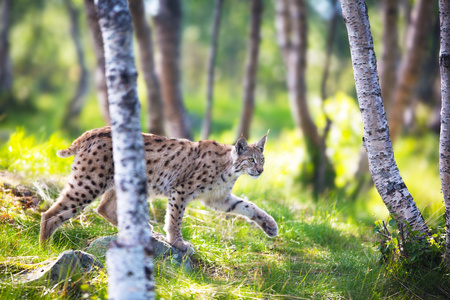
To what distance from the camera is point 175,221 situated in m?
5.07

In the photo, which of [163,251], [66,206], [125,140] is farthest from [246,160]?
[125,140]

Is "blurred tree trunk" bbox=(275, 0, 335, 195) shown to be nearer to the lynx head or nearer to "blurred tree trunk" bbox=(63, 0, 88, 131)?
the lynx head

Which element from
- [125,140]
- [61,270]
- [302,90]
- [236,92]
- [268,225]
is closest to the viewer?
[125,140]

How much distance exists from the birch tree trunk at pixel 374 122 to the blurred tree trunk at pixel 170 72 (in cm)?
592

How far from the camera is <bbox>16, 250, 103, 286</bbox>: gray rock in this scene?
12.0 feet

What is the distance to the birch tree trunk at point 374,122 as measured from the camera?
14.4 ft

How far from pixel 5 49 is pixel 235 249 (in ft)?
59.8

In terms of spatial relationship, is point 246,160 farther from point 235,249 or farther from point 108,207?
point 108,207

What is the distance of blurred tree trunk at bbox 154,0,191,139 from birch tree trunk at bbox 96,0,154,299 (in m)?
6.79

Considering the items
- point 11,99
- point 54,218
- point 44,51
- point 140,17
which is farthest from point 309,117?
point 44,51

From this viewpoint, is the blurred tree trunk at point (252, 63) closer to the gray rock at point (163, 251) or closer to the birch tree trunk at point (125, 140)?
the gray rock at point (163, 251)

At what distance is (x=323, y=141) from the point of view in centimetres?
1037

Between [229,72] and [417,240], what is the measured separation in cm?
2769

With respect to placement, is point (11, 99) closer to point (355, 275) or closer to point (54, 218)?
point (54, 218)
